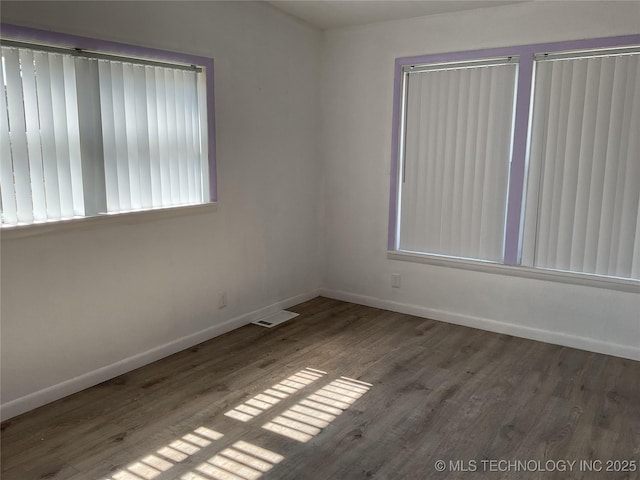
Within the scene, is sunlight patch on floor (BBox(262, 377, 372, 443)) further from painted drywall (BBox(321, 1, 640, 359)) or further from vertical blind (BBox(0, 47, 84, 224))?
vertical blind (BBox(0, 47, 84, 224))

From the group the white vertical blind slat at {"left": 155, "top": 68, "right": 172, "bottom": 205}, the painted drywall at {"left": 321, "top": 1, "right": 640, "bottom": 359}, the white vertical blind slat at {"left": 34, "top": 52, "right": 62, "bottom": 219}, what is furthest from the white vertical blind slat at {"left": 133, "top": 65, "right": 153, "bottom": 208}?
the painted drywall at {"left": 321, "top": 1, "right": 640, "bottom": 359}

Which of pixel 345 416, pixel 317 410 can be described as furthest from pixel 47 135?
pixel 345 416

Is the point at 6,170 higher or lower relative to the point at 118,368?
higher

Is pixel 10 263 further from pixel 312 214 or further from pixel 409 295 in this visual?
pixel 409 295

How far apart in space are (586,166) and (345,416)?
2537mm

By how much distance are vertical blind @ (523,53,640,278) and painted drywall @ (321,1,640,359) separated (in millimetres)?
215

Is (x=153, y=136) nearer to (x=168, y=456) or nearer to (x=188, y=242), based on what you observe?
(x=188, y=242)

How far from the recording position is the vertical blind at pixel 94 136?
264 cm

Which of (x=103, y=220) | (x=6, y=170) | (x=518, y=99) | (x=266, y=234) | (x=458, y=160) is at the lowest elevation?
(x=266, y=234)

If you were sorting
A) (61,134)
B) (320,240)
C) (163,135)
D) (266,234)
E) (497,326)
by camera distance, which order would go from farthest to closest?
(320,240), (266,234), (497,326), (163,135), (61,134)

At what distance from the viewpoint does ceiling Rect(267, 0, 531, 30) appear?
3820 millimetres

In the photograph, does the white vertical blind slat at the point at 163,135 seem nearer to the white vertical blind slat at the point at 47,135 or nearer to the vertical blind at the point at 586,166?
the white vertical blind slat at the point at 47,135

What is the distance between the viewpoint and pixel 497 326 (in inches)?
163

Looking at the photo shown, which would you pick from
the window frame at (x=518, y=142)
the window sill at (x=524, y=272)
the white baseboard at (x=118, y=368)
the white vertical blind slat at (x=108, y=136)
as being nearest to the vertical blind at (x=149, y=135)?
the white vertical blind slat at (x=108, y=136)
